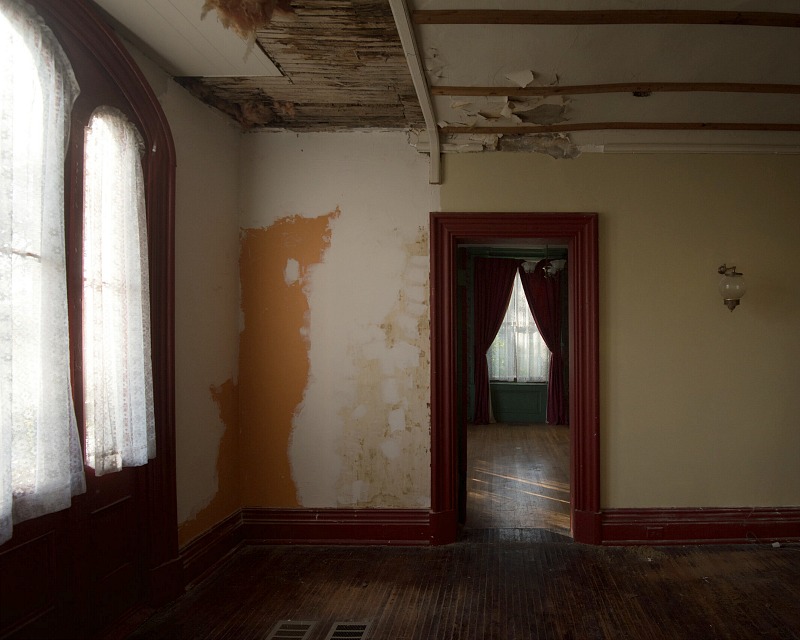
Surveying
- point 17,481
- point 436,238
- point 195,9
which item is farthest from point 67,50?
point 436,238

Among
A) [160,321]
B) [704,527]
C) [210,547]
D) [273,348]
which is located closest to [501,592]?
[704,527]

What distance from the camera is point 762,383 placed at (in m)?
3.87

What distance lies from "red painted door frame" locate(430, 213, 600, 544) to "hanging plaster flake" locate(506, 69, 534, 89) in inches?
40.7

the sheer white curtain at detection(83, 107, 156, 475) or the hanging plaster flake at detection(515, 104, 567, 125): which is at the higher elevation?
the hanging plaster flake at detection(515, 104, 567, 125)

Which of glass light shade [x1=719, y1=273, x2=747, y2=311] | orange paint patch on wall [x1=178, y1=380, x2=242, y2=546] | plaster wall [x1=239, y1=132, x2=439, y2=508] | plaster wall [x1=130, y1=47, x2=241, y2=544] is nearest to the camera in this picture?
plaster wall [x1=130, y1=47, x2=241, y2=544]

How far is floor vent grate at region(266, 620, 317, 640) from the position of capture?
2717 mm

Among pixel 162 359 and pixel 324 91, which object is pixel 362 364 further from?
pixel 324 91

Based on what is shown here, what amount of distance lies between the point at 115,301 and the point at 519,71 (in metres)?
2.29

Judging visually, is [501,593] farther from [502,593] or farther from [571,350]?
[571,350]

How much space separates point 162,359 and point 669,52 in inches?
116

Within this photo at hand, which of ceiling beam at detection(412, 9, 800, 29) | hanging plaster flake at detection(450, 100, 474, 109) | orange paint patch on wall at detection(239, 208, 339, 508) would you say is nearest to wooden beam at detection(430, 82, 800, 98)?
hanging plaster flake at detection(450, 100, 474, 109)

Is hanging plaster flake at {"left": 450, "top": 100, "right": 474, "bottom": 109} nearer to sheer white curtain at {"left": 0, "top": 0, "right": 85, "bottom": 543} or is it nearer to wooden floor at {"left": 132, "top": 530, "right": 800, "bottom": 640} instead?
sheer white curtain at {"left": 0, "top": 0, "right": 85, "bottom": 543}

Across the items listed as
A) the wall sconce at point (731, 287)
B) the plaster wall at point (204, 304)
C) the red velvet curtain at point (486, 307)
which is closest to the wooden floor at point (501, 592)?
the plaster wall at point (204, 304)

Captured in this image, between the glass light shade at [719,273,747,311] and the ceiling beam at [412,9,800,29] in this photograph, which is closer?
the ceiling beam at [412,9,800,29]
